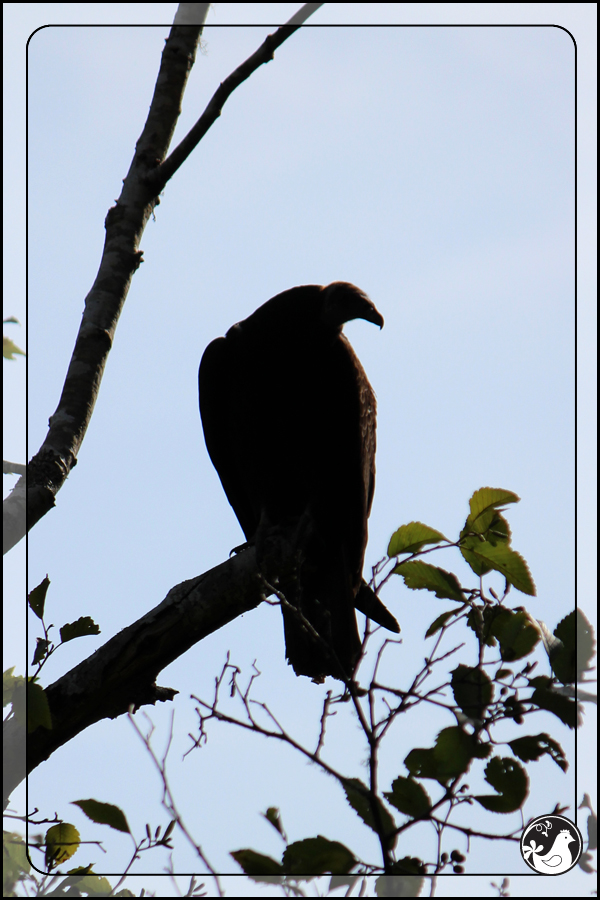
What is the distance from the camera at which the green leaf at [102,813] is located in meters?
1.29

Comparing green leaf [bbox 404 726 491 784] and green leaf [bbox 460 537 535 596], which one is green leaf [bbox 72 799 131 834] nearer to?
green leaf [bbox 404 726 491 784]

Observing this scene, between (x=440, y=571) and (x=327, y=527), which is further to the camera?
(x=327, y=527)

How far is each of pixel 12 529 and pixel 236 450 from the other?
4.32 ft

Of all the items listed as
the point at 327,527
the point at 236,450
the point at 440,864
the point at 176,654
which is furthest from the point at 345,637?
the point at 440,864

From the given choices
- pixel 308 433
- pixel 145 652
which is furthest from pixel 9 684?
pixel 308 433

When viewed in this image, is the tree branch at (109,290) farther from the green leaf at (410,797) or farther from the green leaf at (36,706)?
the green leaf at (410,797)

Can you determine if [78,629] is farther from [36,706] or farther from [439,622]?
[439,622]

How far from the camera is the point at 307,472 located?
9.33 feet

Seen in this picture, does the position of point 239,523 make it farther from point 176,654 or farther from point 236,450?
point 176,654

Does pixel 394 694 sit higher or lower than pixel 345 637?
lower

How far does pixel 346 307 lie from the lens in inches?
115

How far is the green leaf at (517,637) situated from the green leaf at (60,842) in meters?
1.09

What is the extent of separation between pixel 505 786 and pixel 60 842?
3.40 feet

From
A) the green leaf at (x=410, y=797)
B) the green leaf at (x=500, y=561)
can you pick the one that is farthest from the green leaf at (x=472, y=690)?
the green leaf at (x=500, y=561)
